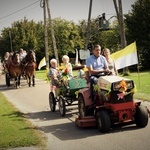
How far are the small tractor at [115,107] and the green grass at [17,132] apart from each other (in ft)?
4.56

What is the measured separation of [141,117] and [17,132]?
3138mm

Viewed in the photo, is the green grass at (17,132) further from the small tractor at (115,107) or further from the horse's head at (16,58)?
the horse's head at (16,58)

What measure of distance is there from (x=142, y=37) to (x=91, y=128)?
26.2 metres

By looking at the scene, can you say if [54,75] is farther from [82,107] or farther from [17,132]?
[17,132]

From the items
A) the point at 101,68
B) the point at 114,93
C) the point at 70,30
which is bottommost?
the point at 114,93

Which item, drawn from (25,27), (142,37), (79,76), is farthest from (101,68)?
(25,27)

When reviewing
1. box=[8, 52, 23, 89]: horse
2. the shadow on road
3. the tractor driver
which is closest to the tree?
box=[8, 52, 23, 89]: horse

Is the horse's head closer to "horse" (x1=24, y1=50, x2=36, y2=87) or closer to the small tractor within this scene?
"horse" (x1=24, y1=50, x2=36, y2=87)

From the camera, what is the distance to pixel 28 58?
76.5 feet

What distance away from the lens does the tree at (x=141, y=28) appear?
34625 mm

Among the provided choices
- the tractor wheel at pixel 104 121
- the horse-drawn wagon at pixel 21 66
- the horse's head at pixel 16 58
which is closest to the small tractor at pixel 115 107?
the tractor wheel at pixel 104 121

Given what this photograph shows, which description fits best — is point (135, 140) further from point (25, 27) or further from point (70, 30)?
point (70, 30)

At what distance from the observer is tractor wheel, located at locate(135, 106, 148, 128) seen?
9.13 m

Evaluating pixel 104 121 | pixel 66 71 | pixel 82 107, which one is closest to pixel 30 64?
pixel 66 71
